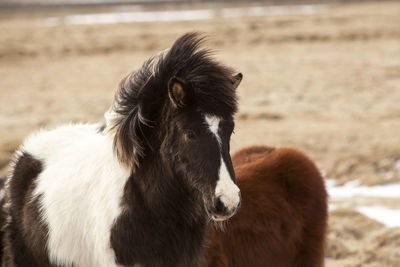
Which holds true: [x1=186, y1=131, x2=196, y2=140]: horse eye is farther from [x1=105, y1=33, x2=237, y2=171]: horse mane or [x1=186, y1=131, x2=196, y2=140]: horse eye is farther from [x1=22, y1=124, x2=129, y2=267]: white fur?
[x1=22, y1=124, x2=129, y2=267]: white fur

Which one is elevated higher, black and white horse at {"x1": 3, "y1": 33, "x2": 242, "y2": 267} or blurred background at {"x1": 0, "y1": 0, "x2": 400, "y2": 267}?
black and white horse at {"x1": 3, "y1": 33, "x2": 242, "y2": 267}

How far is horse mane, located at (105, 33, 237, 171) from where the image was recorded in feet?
8.71

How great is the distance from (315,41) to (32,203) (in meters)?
14.2

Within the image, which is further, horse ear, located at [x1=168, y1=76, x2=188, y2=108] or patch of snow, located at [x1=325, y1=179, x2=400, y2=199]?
patch of snow, located at [x1=325, y1=179, x2=400, y2=199]

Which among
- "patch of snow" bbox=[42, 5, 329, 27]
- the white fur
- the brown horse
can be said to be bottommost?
"patch of snow" bbox=[42, 5, 329, 27]

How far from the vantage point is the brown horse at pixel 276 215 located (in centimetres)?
350

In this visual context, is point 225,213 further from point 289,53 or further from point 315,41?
point 315,41

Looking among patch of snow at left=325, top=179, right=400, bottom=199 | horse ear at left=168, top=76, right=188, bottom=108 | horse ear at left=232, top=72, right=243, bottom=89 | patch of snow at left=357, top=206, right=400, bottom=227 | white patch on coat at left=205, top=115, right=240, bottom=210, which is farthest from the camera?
patch of snow at left=325, top=179, right=400, bottom=199

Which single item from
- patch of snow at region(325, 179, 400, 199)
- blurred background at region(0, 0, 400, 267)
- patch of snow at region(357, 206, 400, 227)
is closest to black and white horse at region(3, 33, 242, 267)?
blurred background at region(0, 0, 400, 267)

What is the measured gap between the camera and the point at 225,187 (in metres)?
2.50

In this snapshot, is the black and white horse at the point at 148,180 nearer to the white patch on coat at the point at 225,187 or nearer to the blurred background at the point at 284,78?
the white patch on coat at the point at 225,187

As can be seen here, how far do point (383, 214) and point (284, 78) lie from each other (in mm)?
6686

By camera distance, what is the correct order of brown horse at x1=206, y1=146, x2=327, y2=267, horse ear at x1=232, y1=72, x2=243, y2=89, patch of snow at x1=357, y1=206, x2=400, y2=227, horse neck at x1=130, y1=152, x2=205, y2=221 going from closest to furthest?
horse neck at x1=130, y1=152, x2=205, y2=221
horse ear at x1=232, y1=72, x2=243, y2=89
brown horse at x1=206, y1=146, x2=327, y2=267
patch of snow at x1=357, y1=206, x2=400, y2=227

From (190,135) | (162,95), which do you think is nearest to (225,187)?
(190,135)
